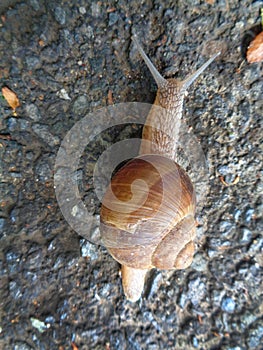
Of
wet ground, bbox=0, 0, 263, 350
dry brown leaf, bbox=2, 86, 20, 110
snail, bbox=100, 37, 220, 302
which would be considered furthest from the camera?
dry brown leaf, bbox=2, 86, 20, 110

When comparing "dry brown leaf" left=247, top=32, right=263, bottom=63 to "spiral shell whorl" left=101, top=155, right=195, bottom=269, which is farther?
"dry brown leaf" left=247, top=32, right=263, bottom=63

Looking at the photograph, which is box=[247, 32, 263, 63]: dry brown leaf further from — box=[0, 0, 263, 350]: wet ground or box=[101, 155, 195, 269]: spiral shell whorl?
box=[101, 155, 195, 269]: spiral shell whorl

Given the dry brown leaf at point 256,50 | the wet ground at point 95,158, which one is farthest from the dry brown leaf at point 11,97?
the dry brown leaf at point 256,50

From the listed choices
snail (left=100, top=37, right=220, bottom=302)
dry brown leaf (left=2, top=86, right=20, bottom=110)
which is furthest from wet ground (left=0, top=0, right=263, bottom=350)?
snail (left=100, top=37, right=220, bottom=302)

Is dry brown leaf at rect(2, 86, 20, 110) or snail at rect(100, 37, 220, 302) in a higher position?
dry brown leaf at rect(2, 86, 20, 110)

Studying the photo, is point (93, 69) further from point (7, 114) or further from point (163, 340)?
point (163, 340)

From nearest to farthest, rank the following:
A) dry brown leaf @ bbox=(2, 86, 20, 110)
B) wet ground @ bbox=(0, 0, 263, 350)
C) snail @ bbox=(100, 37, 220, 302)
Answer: snail @ bbox=(100, 37, 220, 302) → wet ground @ bbox=(0, 0, 263, 350) → dry brown leaf @ bbox=(2, 86, 20, 110)
